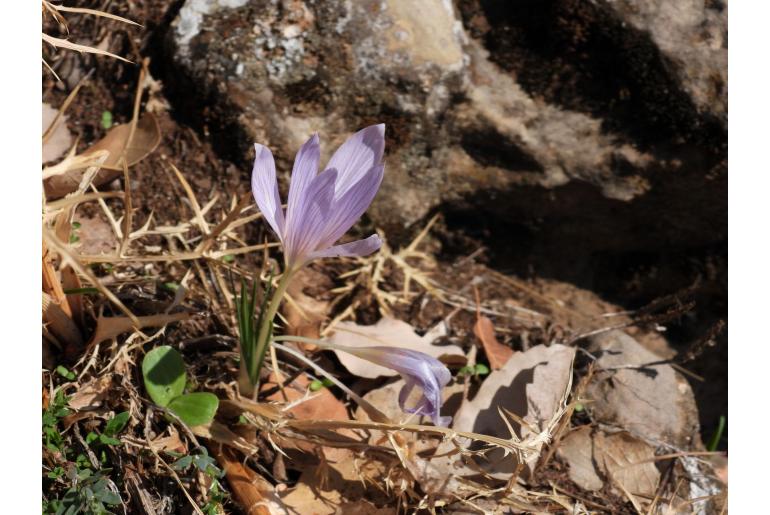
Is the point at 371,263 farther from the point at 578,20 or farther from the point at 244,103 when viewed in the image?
the point at 578,20

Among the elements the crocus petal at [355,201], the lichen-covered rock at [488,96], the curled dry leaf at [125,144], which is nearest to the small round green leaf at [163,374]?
the crocus petal at [355,201]

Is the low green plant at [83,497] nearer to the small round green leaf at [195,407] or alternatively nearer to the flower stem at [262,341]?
the small round green leaf at [195,407]

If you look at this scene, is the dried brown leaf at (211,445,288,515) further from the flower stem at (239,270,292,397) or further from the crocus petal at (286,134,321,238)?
the crocus petal at (286,134,321,238)

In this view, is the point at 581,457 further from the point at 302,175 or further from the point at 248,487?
the point at 302,175

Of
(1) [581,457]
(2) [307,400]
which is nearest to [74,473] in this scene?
(2) [307,400]

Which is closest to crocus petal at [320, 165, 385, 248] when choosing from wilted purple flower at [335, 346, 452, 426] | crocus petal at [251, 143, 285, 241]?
crocus petal at [251, 143, 285, 241]
